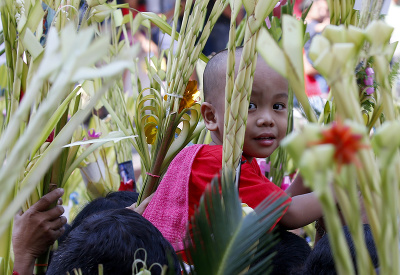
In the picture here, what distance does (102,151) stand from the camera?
957mm

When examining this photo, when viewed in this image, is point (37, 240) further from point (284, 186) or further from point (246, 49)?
point (284, 186)

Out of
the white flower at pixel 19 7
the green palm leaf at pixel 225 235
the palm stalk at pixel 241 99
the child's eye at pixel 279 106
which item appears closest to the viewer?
the green palm leaf at pixel 225 235

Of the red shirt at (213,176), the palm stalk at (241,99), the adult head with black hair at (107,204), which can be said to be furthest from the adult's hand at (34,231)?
the palm stalk at (241,99)

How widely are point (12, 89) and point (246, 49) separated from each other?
273mm

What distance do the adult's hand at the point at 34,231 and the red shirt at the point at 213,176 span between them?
0.17 m

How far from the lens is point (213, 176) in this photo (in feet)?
1.96

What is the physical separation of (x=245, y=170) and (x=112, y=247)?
0.87 feet

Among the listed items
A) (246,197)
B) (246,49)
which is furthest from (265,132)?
(246,49)

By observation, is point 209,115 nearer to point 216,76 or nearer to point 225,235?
point 216,76

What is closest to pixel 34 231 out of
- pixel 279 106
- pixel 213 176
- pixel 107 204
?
pixel 107 204

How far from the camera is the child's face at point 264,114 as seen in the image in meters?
0.64

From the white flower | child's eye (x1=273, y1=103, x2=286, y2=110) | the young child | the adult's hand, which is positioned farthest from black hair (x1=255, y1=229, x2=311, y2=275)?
the white flower

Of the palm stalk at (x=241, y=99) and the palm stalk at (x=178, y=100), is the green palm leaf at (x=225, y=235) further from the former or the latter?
the palm stalk at (x=178, y=100)

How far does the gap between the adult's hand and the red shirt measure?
17 centimetres
